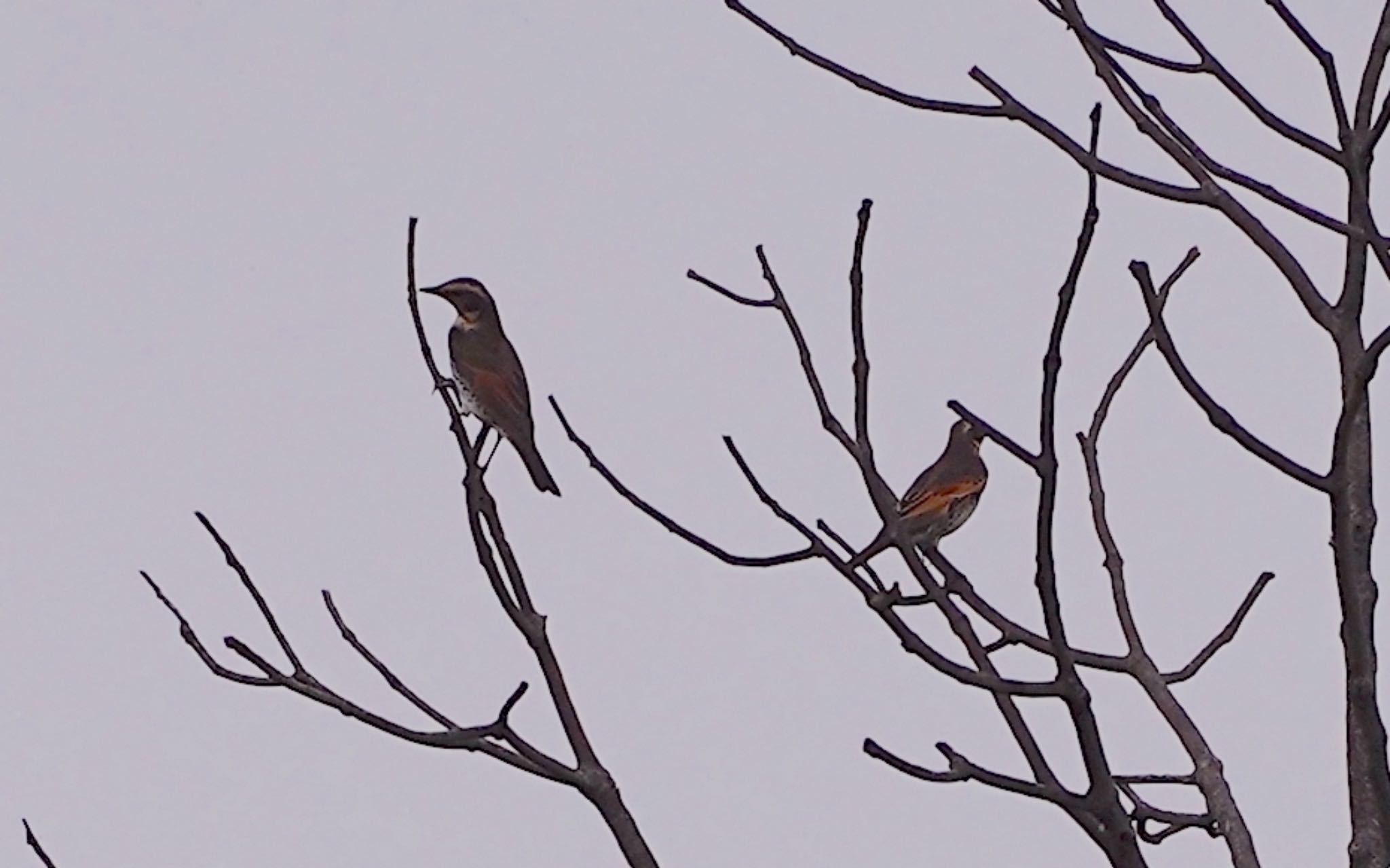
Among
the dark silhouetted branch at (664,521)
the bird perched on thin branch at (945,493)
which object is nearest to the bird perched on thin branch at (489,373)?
the bird perched on thin branch at (945,493)

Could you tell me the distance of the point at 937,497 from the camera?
9.54 metres

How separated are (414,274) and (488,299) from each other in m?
5.75

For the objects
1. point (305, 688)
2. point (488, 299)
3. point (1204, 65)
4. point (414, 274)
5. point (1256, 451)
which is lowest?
point (305, 688)

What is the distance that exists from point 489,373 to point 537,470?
1.79ft

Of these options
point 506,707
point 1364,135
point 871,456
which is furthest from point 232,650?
point 1364,135

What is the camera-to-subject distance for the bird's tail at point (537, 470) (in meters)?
8.77

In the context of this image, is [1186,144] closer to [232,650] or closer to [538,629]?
[538,629]

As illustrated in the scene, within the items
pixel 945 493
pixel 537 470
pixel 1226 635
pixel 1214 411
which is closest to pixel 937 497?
pixel 945 493

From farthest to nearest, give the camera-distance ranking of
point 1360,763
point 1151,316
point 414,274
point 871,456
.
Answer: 1. point 414,274
2. point 871,456
3. point 1360,763
4. point 1151,316

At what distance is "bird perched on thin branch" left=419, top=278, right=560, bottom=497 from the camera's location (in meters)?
8.81

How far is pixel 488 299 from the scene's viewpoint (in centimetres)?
966

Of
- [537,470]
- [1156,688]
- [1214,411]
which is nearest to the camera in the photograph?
[1214,411]

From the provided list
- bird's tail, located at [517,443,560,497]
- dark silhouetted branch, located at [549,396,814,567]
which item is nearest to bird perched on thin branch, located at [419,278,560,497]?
bird's tail, located at [517,443,560,497]

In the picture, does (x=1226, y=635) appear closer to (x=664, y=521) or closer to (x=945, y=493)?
(x=664, y=521)
